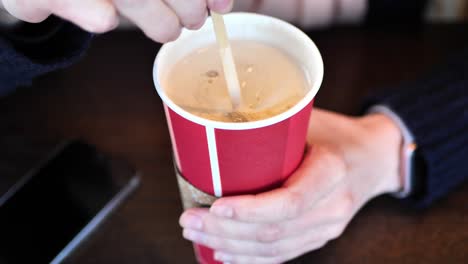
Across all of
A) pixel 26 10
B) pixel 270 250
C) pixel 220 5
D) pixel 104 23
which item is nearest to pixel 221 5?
pixel 220 5

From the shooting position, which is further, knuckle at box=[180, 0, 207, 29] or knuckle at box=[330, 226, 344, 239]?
knuckle at box=[330, 226, 344, 239]

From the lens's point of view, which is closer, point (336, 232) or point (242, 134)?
point (242, 134)

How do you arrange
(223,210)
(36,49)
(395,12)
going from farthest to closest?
(395,12), (36,49), (223,210)

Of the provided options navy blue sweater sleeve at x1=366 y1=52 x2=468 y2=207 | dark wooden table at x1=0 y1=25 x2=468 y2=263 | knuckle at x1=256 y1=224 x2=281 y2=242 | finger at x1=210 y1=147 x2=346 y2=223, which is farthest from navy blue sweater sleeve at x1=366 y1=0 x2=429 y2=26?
knuckle at x1=256 y1=224 x2=281 y2=242

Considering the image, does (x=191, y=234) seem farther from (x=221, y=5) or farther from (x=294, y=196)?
(x=221, y=5)

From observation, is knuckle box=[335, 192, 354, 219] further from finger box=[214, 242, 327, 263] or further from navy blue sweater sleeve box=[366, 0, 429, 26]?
navy blue sweater sleeve box=[366, 0, 429, 26]

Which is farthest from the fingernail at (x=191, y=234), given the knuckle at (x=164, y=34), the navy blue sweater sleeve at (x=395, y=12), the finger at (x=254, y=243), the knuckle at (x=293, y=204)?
the navy blue sweater sleeve at (x=395, y=12)

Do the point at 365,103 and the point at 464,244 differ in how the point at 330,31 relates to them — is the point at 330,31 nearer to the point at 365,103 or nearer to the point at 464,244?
the point at 365,103
